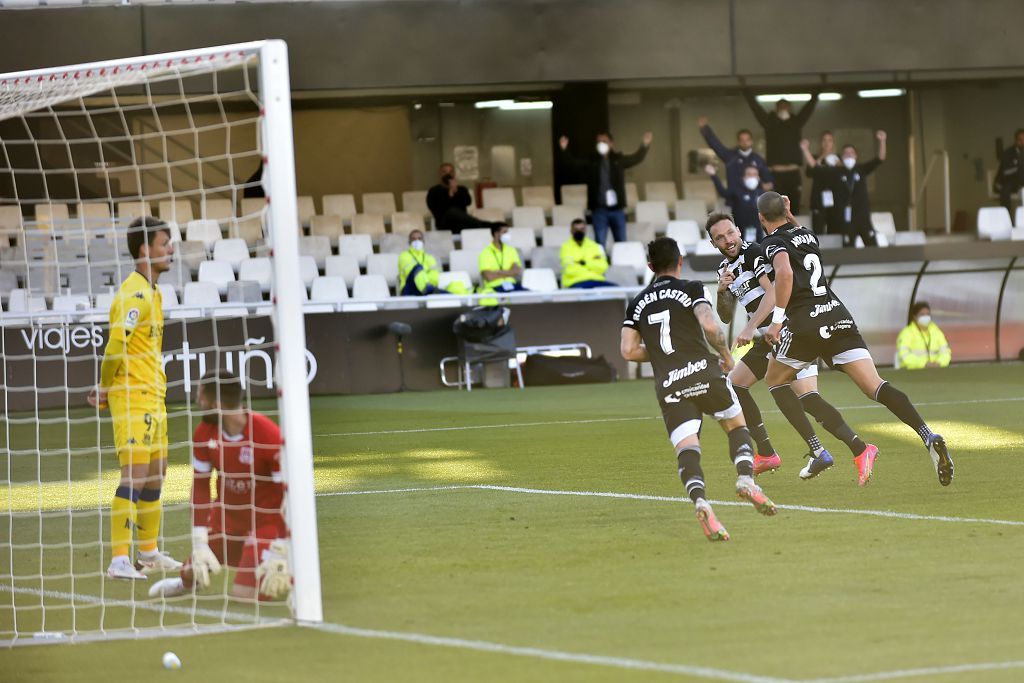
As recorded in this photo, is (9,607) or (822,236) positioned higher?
(822,236)

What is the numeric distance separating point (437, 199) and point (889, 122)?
10647mm

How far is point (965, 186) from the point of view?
94.2 ft

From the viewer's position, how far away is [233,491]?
700 cm

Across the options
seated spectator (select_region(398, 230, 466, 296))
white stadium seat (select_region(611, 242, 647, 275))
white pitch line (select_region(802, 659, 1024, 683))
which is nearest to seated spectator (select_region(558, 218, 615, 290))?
white stadium seat (select_region(611, 242, 647, 275))

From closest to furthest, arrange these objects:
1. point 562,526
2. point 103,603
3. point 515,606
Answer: point 515,606, point 103,603, point 562,526

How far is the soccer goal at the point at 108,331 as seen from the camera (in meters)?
6.23

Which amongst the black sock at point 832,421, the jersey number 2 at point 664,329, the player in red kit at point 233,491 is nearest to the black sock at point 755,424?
the black sock at point 832,421

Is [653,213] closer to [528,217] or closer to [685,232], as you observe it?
[685,232]

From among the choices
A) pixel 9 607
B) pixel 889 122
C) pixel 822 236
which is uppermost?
pixel 889 122

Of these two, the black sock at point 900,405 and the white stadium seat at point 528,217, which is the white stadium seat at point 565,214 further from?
the black sock at point 900,405

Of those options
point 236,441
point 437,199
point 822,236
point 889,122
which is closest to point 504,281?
point 437,199

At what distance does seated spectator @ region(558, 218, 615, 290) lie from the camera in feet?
69.3

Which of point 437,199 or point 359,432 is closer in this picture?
point 359,432

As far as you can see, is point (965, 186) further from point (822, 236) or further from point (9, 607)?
point (9, 607)
